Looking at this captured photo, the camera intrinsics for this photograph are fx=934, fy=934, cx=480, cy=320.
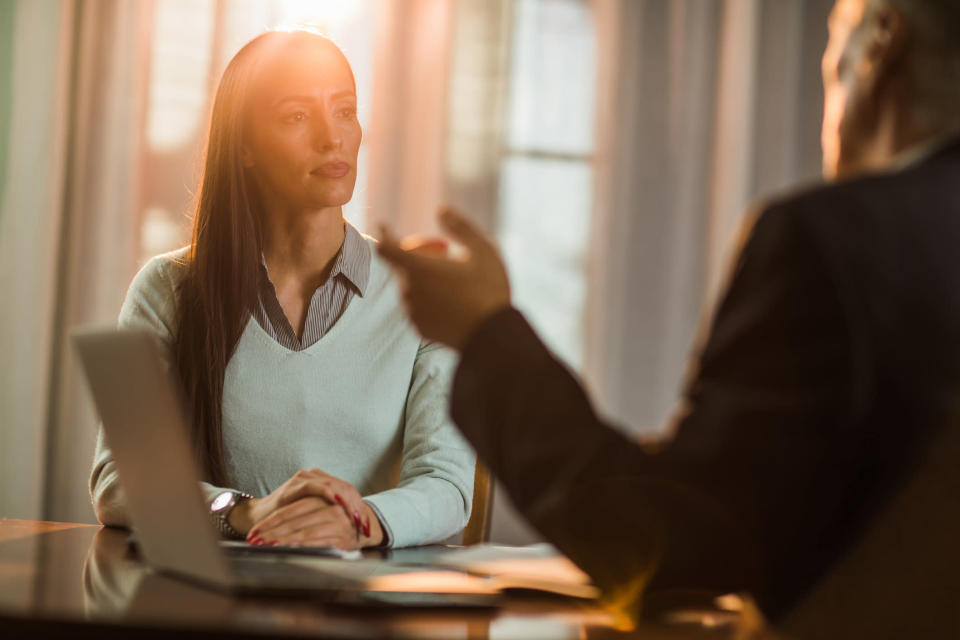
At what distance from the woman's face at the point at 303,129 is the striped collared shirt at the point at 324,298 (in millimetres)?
92

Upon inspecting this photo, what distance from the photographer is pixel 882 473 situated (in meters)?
0.57

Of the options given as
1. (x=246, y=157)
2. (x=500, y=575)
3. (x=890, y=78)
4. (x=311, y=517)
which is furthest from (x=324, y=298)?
(x=890, y=78)

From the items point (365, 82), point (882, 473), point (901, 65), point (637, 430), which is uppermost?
point (365, 82)

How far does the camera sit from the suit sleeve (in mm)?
567

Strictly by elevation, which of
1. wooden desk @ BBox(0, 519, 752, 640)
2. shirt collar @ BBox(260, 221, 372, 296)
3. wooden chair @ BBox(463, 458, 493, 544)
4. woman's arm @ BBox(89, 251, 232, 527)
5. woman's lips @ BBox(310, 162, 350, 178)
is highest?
woman's lips @ BBox(310, 162, 350, 178)

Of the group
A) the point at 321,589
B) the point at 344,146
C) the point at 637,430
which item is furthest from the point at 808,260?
the point at 637,430

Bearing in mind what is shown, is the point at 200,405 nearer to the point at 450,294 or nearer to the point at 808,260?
the point at 450,294

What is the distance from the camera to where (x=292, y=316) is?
59.9 inches

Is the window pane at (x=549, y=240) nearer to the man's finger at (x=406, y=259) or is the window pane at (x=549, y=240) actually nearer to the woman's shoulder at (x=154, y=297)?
the woman's shoulder at (x=154, y=297)

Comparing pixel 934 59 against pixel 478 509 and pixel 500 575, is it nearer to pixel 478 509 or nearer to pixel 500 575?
pixel 500 575

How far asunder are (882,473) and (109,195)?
2.71 metres

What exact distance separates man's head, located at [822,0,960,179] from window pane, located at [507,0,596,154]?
2.57 metres

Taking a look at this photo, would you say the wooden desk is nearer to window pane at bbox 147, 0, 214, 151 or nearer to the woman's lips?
the woman's lips

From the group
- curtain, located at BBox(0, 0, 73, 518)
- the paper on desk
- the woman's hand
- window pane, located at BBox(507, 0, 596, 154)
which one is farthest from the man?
window pane, located at BBox(507, 0, 596, 154)
